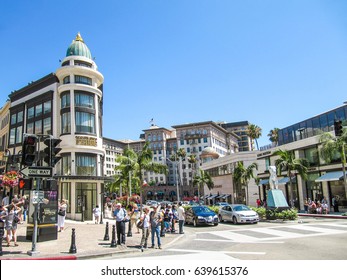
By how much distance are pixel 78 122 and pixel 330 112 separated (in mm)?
31163

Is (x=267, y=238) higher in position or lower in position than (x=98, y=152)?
lower

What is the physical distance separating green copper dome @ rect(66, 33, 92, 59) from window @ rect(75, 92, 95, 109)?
17.2 feet

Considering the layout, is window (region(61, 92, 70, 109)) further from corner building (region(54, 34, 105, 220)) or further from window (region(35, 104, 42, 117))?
window (region(35, 104, 42, 117))

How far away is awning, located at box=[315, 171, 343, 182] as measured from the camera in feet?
105

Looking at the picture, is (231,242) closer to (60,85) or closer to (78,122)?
(78,122)

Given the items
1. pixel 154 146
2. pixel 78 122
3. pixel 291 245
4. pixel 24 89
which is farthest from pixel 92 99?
pixel 154 146

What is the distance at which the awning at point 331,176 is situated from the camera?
105 ft

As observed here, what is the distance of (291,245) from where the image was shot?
12305 millimetres

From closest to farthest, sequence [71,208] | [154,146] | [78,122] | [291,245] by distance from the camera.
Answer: [291,245] < [71,208] < [78,122] < [154,146]

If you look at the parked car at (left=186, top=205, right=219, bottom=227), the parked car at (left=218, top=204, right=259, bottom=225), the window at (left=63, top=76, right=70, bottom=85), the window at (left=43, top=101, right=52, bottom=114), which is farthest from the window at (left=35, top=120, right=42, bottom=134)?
the parked car at (left=218, top=204, right=259, bottom=225)

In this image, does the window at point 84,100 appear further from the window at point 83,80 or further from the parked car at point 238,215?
the parked car at point 238,215

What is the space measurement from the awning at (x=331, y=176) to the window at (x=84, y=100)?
26.4 meters

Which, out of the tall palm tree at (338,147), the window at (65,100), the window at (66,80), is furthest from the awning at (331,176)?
the window at (66,80)

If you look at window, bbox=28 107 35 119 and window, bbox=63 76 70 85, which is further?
window, bbox=28 107 35 119
